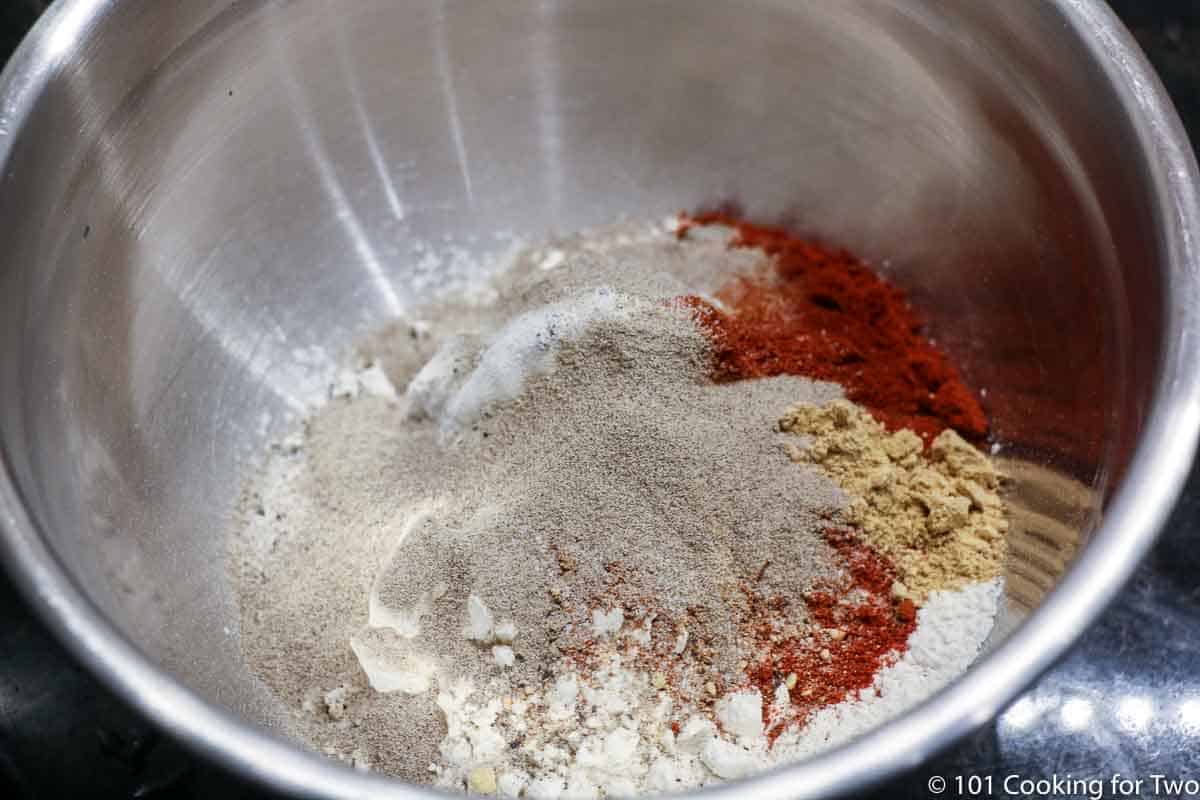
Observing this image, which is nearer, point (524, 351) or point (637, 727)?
point (637, 727)

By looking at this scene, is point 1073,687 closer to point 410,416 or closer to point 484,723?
point 484,723

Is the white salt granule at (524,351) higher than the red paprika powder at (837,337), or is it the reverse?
the red paprika powder at (837,337)

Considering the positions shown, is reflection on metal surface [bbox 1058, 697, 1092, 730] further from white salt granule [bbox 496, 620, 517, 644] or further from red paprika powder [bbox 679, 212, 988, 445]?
white salt granule [bbox 496, 620, 517, 644]

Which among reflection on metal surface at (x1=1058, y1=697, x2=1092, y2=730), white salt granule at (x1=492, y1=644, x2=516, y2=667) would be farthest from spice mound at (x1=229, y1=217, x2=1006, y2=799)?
reflection on metal surface at (x1=1058, y1=697, x2=1092, y2=730)

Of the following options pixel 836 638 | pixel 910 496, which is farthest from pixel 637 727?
pixel 910 496

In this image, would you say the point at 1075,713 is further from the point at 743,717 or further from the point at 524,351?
the point at 524,351

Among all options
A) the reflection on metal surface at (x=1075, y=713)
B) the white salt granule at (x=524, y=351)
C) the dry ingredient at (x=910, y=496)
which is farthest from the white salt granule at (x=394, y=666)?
the reflection on metal surface at (x=1075, y=713)

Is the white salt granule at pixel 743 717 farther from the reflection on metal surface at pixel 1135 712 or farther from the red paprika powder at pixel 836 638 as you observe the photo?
the reflection on metal surface at pixel 1135 712
